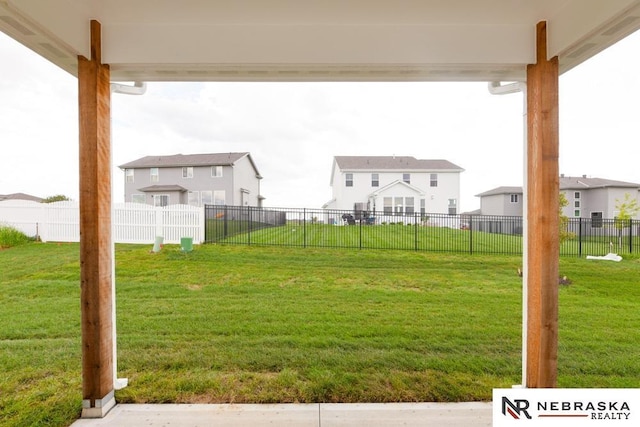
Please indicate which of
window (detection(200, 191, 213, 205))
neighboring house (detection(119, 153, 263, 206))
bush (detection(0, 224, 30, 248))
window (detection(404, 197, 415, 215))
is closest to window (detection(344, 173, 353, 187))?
window (detection(404, 197, 415, 215))

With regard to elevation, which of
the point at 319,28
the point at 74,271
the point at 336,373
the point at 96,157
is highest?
the point at 319,28

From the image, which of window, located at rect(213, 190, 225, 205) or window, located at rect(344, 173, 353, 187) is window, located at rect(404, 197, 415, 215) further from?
window, located at rect(213, 190, 225, 205)

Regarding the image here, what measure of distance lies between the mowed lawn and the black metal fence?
7.48 ft

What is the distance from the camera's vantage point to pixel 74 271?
5.60m

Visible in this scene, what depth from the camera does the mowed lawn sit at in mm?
2354

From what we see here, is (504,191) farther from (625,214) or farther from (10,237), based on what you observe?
(10,237)

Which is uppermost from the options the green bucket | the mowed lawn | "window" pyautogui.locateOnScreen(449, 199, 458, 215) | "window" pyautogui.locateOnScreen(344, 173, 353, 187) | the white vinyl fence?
"window" pyautogui.locateOnScreen(344, 173, 353, 187)

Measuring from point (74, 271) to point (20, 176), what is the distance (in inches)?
83.4

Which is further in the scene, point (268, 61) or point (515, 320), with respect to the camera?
A: point (515, 320)

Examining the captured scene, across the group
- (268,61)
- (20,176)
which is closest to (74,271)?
(20,176)

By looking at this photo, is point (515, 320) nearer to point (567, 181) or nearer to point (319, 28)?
point (319, 28)

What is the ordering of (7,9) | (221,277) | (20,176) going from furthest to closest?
1. (221,277)
2. (20,176)
3. (7,9)

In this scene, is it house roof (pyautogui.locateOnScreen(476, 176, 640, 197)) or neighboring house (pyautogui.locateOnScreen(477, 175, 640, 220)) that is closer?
neighboring house (pyautogui.locateOnScreen(477, 175, 640, 220))

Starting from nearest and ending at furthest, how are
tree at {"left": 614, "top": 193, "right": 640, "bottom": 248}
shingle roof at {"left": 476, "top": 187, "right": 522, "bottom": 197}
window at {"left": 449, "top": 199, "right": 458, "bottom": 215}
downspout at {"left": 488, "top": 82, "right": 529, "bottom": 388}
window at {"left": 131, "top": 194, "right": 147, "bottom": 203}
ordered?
downspout at {"left": 488, "top": 82, "right": 529, "bottom": 388} → tree at {"left": 614, "top": 193, "right": 640, "bottom": 248} → window at {"left": 131, "top": 194, "right": 147, "bottom": 203} → window at {"left": 449, "top": 199, "right": 458, "bottom": 215} → shingle roof at {"left": 476, "top": 187, "right": 522, "bottom": 197}
